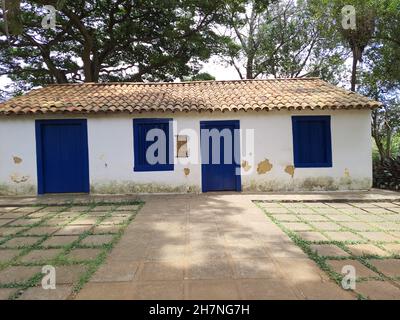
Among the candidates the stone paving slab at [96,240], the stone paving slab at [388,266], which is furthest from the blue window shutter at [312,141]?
the stone paving slab at [96,240]

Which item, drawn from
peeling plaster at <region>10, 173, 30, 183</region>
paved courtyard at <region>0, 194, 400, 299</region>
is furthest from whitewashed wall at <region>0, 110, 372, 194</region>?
paved courtyard at <region>0, 194, 400, 299</region>

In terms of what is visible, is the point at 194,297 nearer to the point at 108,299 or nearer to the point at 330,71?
the point at 108,299

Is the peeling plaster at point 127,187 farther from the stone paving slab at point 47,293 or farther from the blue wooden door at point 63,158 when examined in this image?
the stone paving slab at point 47,293

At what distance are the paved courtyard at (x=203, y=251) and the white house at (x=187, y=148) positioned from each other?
1.91 meters

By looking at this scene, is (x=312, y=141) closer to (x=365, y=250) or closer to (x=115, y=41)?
(x=365, y=250)

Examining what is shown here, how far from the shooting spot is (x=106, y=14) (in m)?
16.5

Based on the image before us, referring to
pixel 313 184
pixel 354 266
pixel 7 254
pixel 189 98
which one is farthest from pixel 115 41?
pixel 354 266

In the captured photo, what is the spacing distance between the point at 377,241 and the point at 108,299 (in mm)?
3954

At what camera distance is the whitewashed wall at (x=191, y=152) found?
30.1 ft

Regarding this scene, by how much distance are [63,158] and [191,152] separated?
3.73m

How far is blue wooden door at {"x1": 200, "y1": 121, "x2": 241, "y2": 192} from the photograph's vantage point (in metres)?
9.33

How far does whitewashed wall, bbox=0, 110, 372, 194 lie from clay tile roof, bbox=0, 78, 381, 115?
334 millimetres

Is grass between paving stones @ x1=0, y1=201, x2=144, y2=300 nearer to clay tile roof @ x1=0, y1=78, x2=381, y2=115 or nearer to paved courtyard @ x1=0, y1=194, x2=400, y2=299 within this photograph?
paved courtyard @ x1=0, y1=194, x2=400, y2=299
